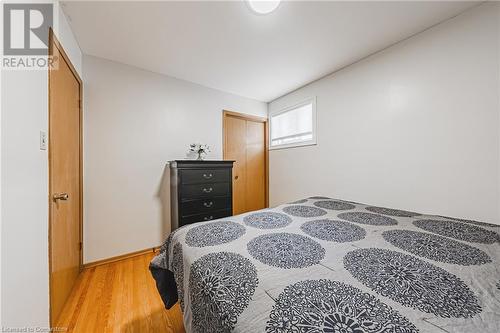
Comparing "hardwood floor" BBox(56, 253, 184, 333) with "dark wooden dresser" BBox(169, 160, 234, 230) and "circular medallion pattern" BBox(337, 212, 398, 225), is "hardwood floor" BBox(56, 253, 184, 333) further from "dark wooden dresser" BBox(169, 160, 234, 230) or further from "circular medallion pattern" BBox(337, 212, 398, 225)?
"circular medallion pattern" BBox(337, 212, 398, 225)

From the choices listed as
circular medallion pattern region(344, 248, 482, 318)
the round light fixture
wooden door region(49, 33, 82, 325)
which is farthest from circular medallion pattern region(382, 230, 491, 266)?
wooden door region(49, 33, 82, 325)

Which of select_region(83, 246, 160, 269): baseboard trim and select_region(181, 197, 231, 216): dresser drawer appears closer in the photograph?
select_region(83, 246, 160, 269): baseboard trim

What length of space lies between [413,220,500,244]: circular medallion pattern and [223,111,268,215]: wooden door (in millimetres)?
2502

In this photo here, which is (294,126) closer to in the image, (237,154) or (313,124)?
(313,124)

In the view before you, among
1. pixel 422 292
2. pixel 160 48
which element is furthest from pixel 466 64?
pixel 160 48

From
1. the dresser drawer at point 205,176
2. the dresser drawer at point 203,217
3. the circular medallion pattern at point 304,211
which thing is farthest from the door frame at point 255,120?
the circular medallion pattern at point 304,211

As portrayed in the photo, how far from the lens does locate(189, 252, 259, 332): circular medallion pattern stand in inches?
22.3

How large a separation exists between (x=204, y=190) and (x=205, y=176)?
0.18 m

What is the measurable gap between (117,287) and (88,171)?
1.24 meters

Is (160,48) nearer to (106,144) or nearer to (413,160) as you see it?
(106,144)

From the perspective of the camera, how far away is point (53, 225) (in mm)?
1279

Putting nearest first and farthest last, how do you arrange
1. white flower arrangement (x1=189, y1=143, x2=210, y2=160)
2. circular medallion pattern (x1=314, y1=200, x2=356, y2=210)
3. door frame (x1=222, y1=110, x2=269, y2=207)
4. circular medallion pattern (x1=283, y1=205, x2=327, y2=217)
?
circular medallion pattern (x1=283, y1=205, x2=327, y2=217)
circular medallion pattern (x1=314, y1=200, x2=356, y2=210)
white flower arrangement (x1=189, y1=143, x2=210, y2=160)
door frame (x1=222, y1=110, x2=269, y2=207)

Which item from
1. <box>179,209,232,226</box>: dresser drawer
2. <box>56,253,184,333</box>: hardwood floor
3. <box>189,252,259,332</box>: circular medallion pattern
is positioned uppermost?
<box>189,252,259,332</box>: circular medallion pattern

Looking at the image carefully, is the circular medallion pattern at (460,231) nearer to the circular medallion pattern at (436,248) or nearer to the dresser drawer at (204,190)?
the circular medallion pattern at (436,248)
